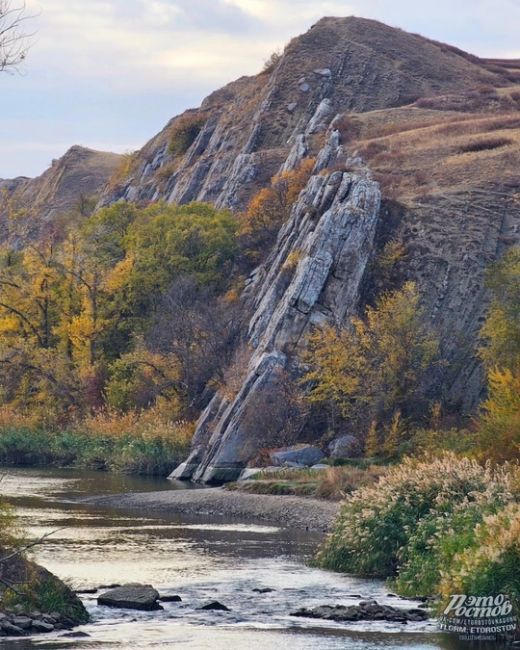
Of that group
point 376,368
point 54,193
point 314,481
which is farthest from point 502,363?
point 54,193

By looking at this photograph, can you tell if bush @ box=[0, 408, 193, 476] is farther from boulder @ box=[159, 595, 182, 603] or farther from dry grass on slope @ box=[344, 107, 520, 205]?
boulder @ box=[159, 595, 182, 603]

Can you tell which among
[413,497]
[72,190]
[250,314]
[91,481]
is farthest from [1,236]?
[413,497]

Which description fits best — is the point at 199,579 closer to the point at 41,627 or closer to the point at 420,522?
the point at 420,522

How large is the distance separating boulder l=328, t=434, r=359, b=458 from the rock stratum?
366 cm

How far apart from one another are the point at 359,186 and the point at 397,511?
38054mm

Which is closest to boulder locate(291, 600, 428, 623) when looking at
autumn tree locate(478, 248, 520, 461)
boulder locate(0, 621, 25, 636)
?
boulder locate(0, 621, 25, 636)

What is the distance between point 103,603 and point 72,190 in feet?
441

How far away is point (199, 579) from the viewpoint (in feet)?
106

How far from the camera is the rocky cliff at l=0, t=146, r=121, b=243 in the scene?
148 meters

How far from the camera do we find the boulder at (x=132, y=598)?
28.3 m

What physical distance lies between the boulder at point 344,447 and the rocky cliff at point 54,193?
268 feet

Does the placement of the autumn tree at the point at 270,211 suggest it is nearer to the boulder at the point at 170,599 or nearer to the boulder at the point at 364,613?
the boulder at the point at 170,599

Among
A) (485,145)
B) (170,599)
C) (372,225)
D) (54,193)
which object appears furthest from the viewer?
(54,193)

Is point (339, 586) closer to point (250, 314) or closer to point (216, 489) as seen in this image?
point (216, 489)
